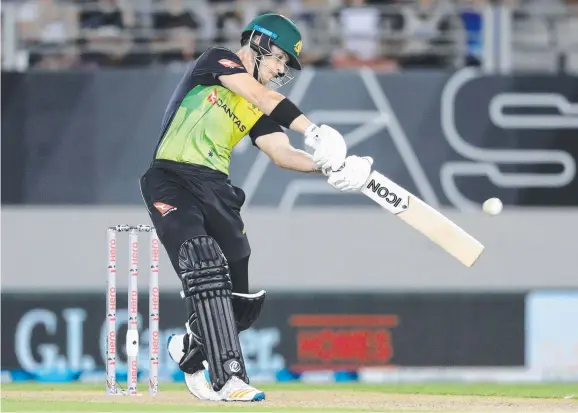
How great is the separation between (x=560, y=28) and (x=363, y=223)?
6.67 ft

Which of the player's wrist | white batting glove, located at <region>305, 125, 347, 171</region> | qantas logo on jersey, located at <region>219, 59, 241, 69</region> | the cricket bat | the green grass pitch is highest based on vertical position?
qantas logo on jersey, located at <region>219, 59, 241, 69</region>

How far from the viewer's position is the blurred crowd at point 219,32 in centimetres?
934

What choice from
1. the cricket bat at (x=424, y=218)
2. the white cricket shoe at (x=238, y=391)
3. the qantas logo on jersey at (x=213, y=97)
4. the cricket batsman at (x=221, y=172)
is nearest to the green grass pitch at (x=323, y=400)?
the white cricket shoe at (x=238, y=391)

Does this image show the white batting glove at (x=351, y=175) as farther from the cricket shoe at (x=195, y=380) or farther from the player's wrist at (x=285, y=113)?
the cricket shoe at (x=195, y=380)

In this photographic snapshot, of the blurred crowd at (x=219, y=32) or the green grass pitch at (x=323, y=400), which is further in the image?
the blurred crowd at (x=219, y=32)

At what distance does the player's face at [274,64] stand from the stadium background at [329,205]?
3.09 meters

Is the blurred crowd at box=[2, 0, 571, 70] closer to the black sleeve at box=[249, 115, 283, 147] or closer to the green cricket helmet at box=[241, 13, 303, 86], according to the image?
the black sleeve at box=[249, 115, 283, 147]

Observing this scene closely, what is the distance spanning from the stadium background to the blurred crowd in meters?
0.02

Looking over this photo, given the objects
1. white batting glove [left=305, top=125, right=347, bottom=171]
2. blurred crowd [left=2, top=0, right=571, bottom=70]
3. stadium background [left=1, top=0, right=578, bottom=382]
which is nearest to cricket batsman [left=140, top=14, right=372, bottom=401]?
white batting glove [left=305, top=125, right=347, bottom=171]

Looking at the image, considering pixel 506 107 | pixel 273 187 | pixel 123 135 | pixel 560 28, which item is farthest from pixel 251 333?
pixel 560 28

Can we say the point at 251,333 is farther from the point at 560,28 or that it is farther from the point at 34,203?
the point at 560,28

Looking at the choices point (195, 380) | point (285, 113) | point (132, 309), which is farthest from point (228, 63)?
point (195, 380)

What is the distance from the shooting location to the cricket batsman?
18.6 feet

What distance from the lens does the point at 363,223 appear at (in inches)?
362
